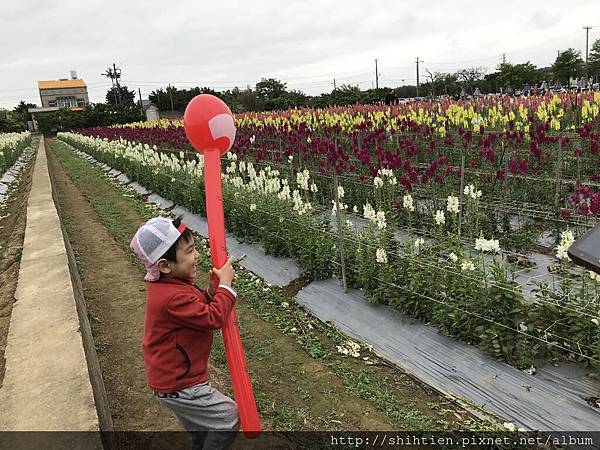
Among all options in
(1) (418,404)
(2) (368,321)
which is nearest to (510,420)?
(1) (418,404)

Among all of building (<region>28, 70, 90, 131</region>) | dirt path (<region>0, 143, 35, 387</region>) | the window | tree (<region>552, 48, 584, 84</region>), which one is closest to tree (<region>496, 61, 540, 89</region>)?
tree (<region>552, 48, 584, 84</region>)

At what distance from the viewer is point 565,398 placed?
3029mm

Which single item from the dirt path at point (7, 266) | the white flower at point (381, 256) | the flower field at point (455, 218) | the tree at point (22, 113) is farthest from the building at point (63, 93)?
the white flower at point (381, 256)

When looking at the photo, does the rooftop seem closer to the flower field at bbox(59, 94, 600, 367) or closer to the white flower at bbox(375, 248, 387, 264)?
the flower field at bbox(59, 94, 600, 367)

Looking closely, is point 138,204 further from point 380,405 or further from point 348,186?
point 380,405

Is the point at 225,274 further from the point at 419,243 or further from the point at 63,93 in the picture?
the point at 63,93

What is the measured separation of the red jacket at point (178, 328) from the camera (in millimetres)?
2113

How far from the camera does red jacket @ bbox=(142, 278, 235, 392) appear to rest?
211 centimetres

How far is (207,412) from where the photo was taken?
2.27 metres

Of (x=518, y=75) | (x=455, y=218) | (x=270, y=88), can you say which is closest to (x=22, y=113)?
(x=270, y=88)

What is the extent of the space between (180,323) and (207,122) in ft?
3.33

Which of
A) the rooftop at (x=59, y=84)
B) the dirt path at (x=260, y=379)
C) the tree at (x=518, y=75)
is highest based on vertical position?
the rooftop at (x=59, y=84)

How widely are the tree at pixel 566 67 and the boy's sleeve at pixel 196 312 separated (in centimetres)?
3571

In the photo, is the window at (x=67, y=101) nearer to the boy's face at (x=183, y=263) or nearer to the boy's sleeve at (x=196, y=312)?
the boy's face at (x=183, y=263)
